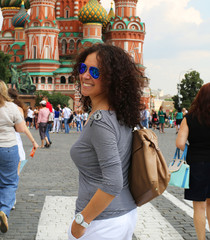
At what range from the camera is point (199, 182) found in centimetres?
445

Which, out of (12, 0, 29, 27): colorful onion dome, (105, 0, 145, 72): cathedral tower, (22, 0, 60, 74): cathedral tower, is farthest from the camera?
(12, 0, 29, 27): colorful onion dome

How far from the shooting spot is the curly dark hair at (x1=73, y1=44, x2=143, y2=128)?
7.92 feet

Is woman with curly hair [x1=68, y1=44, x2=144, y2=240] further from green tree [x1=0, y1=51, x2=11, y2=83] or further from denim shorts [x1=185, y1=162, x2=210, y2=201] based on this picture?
green tree [x1=0, y1=51, x2=11, y2=83]

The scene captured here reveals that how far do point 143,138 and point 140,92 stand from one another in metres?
0.28

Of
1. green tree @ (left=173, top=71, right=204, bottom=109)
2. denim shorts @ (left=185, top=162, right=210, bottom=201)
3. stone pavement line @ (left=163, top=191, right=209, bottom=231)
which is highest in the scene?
denim shorts @ (left=185, top=162, right=210, bottom=201)

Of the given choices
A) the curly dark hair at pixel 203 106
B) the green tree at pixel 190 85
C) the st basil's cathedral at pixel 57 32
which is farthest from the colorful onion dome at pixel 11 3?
the curly dark hair at pixel 203 106

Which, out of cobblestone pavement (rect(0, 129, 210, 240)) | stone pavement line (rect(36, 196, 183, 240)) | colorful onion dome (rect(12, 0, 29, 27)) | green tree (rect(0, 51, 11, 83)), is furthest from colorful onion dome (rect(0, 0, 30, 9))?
stone pavement line (rect(36, 196, 183, 240))

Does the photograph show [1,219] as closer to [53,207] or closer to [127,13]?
[53,207]

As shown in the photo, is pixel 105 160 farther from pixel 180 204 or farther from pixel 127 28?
pixel 127 28

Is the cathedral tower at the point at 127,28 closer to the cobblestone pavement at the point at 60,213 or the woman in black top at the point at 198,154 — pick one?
the cobblestone pavement at the point at 60,213

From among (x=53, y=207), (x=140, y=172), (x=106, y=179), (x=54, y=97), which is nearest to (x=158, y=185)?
(x=140, y=172)

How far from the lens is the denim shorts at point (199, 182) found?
443cm

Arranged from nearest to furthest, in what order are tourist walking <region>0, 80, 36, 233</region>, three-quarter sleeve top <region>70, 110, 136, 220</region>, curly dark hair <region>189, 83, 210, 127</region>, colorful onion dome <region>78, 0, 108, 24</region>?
three-quarter sleeve top <region>70, 110, 136, 220</region>, curly dark hair <region>189, 83, 210, 127</region>, tourist walking <region>0, 80, 36, 233</region>, colorful onion dome <region>78, 0, 108, 24</region>

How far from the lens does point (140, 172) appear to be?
2.39 m
